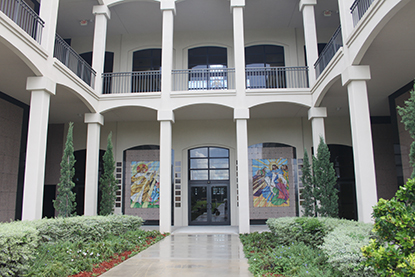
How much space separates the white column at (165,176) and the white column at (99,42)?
319cm

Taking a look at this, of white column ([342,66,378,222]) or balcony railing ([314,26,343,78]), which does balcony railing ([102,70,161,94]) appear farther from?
white column ([342,66,378,222])

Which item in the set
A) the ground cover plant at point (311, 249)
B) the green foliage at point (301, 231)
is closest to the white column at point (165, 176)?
the ground cover plant at point (311, 249)

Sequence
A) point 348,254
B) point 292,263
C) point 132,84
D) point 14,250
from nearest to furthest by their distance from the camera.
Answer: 1. point 348,254
2. point 14,250
3. point 292,263
4. point 132,84

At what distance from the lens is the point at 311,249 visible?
7.45 m

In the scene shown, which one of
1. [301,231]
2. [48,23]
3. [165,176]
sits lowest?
[301,231]

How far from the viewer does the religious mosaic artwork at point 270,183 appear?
53.5 feet

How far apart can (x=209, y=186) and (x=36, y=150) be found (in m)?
9.12

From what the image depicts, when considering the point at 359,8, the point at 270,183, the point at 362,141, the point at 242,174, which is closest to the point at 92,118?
the point at 242,174

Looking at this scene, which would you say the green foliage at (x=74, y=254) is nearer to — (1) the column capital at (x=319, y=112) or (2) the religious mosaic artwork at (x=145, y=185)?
(2) the religious mosaic artwork at (x=145, y=185)

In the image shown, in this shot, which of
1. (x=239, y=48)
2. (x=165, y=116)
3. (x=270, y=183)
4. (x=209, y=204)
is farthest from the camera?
(x=209, y=204)

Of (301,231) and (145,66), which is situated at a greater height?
(145,66)

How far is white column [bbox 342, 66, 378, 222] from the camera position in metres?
9.02

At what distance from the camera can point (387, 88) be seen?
12.6 metres

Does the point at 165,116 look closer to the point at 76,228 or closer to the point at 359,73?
the point at 76,228
